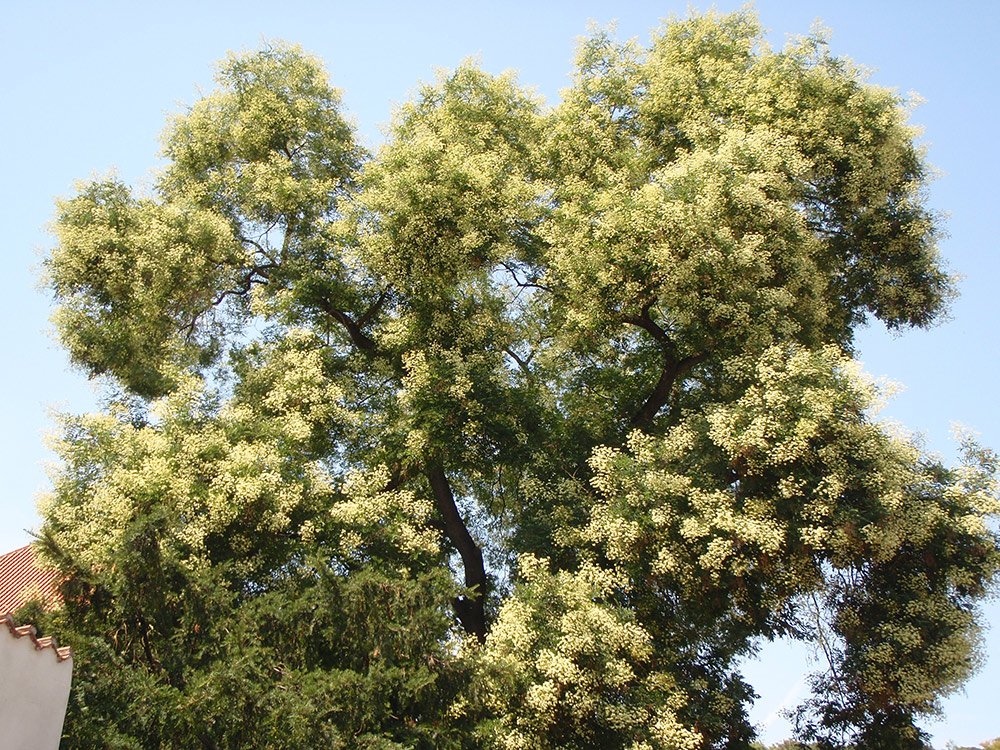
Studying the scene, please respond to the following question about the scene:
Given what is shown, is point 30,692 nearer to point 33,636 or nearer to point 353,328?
point 33,636

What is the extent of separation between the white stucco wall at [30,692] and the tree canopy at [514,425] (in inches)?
70.2

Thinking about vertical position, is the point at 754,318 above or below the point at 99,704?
above

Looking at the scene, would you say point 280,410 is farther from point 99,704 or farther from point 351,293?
point 99,704

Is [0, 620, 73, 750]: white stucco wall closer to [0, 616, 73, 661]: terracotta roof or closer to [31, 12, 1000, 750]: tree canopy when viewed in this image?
[0, 616, 73, 661]: terracotta roof

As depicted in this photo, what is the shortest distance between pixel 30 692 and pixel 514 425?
14.5m

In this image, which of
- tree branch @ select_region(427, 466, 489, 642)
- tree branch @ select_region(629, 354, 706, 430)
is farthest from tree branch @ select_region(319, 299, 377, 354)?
tree branch @ select_region(629, 354, 706, 430)

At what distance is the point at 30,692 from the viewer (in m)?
13.1

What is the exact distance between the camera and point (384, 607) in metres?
18.8

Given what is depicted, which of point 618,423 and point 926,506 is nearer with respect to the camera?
point 926,506

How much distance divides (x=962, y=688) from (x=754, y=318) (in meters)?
9.52

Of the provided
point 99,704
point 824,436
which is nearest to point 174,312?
point 99,704

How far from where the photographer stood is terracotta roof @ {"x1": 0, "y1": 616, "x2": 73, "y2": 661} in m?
12.5

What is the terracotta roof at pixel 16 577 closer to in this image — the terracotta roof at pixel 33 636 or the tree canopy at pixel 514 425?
the tree canopy at pixel 514 425

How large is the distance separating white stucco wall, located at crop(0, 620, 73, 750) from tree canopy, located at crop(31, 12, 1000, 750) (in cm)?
178
